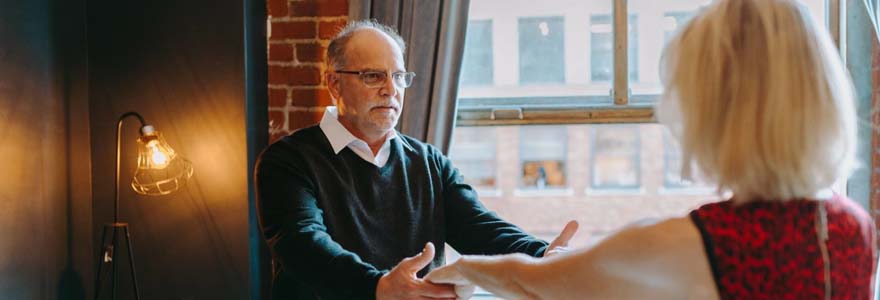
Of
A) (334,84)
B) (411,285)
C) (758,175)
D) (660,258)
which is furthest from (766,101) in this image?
(334,84)

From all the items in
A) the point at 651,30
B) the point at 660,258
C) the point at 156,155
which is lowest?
the point at 660,258

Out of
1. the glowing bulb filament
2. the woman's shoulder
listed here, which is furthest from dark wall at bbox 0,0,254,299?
the woman's shoulder

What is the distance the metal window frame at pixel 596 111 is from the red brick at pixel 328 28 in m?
0.56

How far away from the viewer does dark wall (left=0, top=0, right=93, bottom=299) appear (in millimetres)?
2678

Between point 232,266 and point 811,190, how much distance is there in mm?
2206

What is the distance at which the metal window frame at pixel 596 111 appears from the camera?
10.7ft

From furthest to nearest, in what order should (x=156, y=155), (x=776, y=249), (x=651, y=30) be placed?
1. (x=651, y=30)
2. (x=156, y=155)
3. (x=776, y=249)

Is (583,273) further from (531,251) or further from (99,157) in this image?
(99,157)

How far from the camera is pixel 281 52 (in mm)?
3178

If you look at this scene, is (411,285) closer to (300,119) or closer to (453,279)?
(453,279)

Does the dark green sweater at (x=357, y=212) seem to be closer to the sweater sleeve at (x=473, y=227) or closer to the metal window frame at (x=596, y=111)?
the sweater sleeve at (x=473, y=227)

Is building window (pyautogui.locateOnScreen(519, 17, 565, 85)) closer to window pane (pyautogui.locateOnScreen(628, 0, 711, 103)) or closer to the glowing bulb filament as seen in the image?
window pane (pyautogui.locateOnScreen(628, 0, 711, 103))

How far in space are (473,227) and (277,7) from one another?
4.27ft

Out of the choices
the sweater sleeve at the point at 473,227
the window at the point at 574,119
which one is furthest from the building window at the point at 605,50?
the sweater sleeve at the point at 473,227
